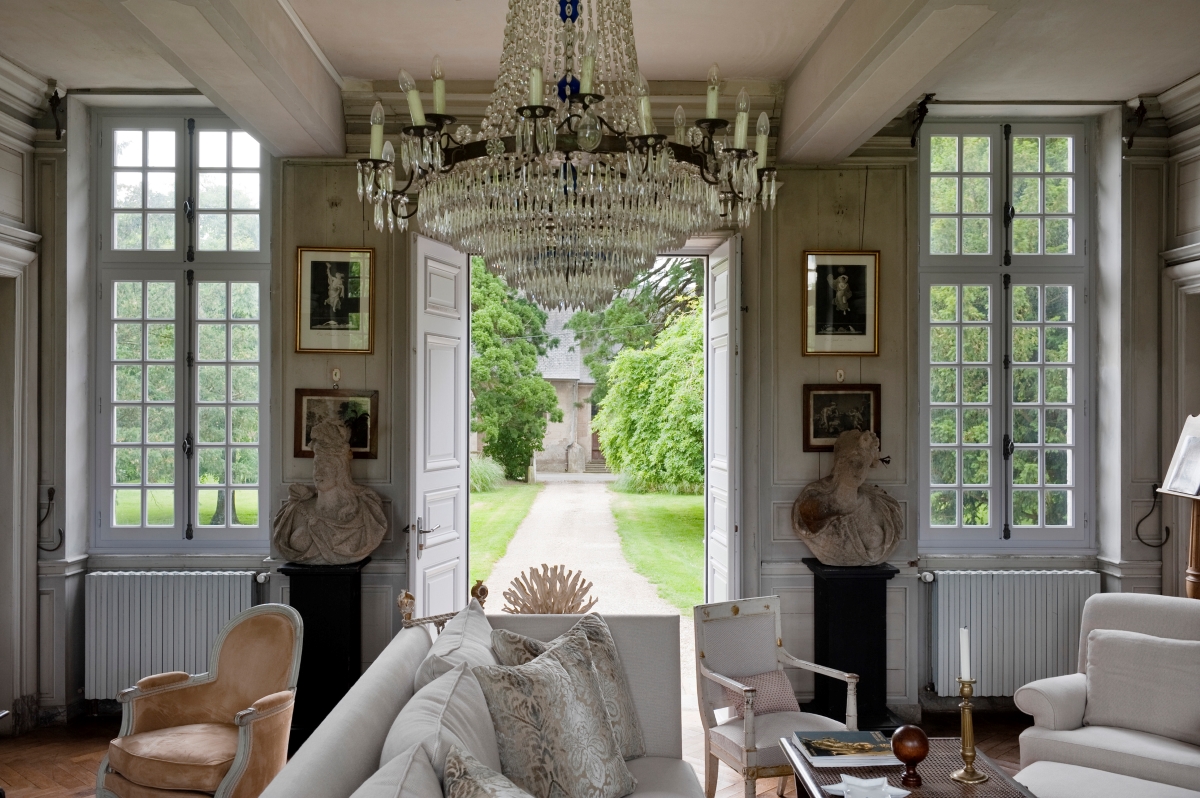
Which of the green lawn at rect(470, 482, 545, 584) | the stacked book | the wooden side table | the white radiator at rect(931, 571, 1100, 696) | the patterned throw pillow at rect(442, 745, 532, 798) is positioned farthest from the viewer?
the green lawn at rect(470, 482, 545, 584)

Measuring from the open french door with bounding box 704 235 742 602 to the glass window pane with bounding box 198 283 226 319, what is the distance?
111 inches

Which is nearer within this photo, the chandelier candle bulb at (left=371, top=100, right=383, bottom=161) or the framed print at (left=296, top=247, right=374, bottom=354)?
the chandelier candle bulb at (left=371, top=100, right=383, bottom=161)

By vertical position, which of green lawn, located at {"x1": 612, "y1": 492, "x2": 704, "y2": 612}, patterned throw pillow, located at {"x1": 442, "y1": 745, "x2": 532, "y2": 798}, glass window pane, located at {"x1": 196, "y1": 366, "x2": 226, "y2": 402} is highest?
glass window pane, located at {"x1": 196, "y1": 366, "x2": 226, "y2": 402}

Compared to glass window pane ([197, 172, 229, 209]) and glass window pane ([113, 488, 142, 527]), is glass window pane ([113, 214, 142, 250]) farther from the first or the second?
glass window pane ([113, 488, 142, 527])

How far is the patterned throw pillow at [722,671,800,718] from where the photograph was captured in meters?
3.38

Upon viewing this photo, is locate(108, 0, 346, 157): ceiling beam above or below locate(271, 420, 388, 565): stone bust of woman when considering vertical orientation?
above

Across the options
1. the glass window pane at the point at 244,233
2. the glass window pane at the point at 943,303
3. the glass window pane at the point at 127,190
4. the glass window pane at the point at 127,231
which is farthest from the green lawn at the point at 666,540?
the glass window pane at the point at 127,190

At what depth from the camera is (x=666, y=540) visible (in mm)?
10672

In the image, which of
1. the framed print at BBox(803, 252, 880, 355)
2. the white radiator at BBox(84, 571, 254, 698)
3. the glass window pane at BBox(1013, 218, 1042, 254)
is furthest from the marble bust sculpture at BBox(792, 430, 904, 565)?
the white radiator at BBox(84, 571, 254, 698)

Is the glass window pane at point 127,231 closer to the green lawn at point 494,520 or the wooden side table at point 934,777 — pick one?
the wooden side table at point 934,777

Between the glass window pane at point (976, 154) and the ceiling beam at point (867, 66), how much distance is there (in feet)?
3.05

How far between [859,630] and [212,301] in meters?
3.98

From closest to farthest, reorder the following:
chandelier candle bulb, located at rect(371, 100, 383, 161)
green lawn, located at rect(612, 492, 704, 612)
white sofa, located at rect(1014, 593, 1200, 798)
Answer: chandelier candle bulb, located at rect(371, 100, 383, 161) → white sofa, located at rect(1014, 593, 1200, 798) → green lawn, located at rect(612, 492, 704, 612)

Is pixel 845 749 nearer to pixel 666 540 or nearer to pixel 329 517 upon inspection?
pixel 329 517
